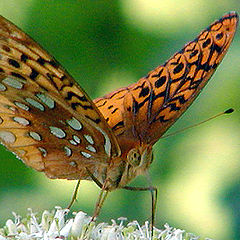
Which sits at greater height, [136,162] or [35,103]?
[35,103]

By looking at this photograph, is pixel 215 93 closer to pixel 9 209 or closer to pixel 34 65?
pixel 9 209

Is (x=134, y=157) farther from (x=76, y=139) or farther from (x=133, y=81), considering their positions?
(x=133, y=81)

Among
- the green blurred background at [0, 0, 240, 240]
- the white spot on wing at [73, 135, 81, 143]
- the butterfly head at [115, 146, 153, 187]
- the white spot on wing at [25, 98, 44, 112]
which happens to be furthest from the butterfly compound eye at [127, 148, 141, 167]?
the green blurred background at [0, 0, 240, 240]

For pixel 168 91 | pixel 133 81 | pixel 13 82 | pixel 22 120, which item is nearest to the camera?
pixel 13 82

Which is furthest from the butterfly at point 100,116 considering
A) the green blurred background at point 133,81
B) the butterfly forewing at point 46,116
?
the green blurred background at point 133,81

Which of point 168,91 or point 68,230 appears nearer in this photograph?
point 68,230

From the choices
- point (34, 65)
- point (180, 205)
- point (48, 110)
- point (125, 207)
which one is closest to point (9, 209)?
point (125, 207)

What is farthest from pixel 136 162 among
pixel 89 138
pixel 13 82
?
pixel 13 82
